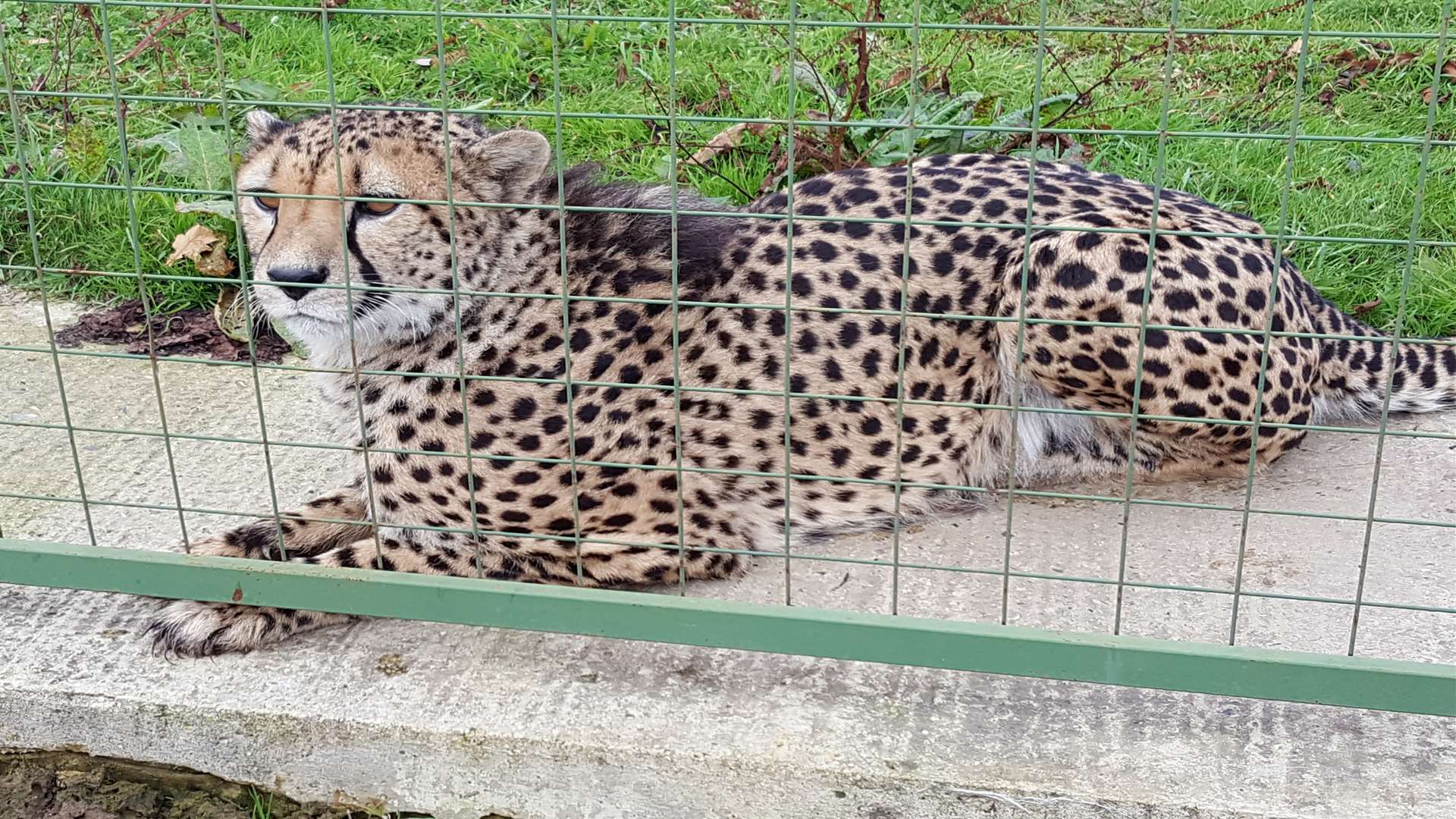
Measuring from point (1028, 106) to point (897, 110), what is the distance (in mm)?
473

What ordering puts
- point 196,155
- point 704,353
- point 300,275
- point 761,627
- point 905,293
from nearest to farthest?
point 905,293
point 761,627
point 300,275
point 704,353
point 196,155

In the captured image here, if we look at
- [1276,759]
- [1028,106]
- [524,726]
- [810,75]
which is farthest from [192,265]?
[1276,759]

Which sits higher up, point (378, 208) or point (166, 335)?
point (378, 208)

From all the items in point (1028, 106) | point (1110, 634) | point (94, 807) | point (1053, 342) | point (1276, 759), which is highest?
point (1028, 106)

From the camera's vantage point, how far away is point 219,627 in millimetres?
2969

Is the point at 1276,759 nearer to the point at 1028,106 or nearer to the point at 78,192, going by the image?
the point at 1028,106

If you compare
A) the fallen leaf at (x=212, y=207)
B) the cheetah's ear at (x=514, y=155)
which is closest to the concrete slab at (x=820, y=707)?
the cheetah's ear at (x=514, y=155)

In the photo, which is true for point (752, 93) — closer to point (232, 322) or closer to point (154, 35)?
point (232, 322)

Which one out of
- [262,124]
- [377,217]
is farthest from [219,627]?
[262,124]

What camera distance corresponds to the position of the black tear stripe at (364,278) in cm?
300

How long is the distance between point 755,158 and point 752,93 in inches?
17.8

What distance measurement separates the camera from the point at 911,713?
2.74 meters

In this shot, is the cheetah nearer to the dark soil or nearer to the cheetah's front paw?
the cheetah's front paw

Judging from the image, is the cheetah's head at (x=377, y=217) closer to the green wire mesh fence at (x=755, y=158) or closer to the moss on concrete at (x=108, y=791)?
the green wire mesh fence at (x=755, y=158)
